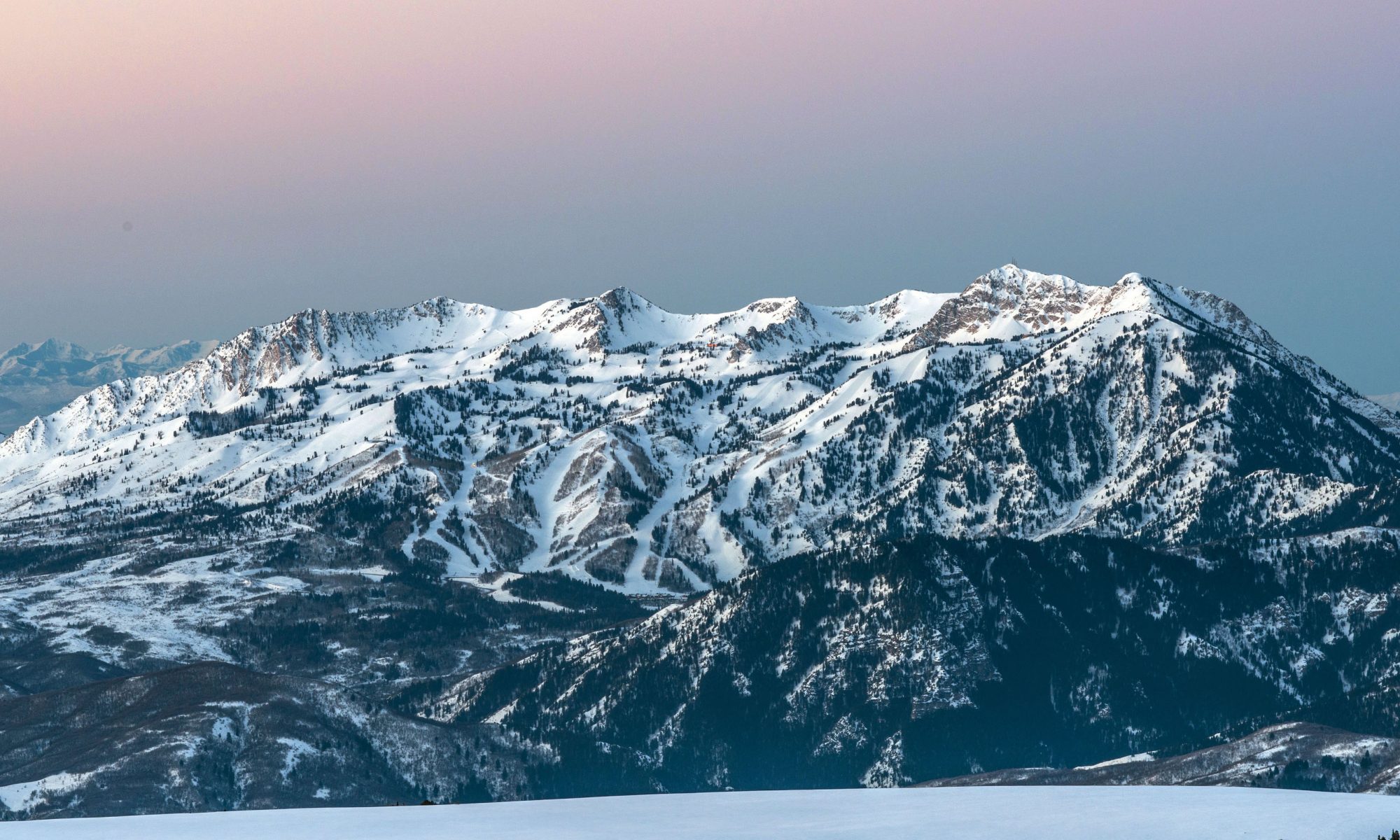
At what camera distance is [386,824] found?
95.1 meters

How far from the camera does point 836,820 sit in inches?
3784

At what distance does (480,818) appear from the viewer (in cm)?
9762

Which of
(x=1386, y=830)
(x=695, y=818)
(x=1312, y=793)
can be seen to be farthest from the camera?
(x=1312, y=793)

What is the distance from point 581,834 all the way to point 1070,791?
31.8 metres

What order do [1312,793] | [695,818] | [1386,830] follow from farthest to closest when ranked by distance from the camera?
[1312,793] → [695,818] → [1386,830]

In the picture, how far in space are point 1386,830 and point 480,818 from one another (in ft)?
153

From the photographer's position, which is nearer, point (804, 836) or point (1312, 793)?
point (804, 836)

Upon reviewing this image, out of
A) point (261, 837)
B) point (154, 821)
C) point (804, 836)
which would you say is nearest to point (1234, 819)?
point (804, 836)

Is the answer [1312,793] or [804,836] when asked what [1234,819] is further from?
[804,836]

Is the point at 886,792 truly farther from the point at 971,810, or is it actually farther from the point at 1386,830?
the point at 1386,830

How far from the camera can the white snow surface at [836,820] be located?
9106cm

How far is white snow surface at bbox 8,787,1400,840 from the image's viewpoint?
91062mm

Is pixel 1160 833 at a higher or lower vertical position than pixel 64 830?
lower

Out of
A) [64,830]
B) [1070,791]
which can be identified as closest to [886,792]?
[1070,791]
